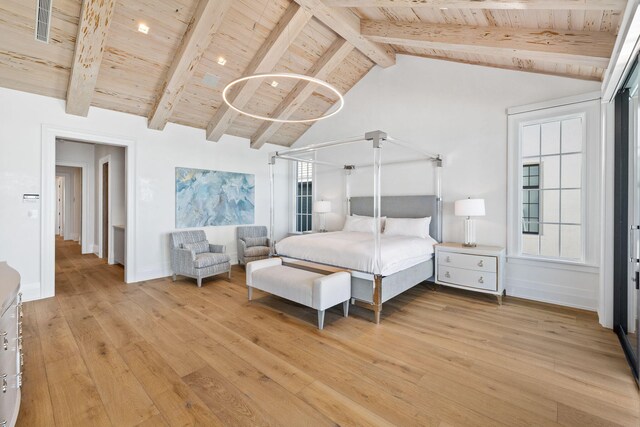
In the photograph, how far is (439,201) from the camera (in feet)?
15.9

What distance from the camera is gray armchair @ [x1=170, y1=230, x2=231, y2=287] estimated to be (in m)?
4.68

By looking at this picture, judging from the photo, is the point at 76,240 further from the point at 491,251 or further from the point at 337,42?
the point at 491,251

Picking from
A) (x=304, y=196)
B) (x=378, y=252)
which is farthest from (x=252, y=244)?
(x=378, y=252)

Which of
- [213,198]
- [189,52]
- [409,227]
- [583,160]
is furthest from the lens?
[213,198]

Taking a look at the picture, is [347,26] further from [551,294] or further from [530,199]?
[551,294]

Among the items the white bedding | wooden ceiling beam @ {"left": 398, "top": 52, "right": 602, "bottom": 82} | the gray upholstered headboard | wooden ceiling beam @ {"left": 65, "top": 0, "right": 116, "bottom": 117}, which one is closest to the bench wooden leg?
the white bedding

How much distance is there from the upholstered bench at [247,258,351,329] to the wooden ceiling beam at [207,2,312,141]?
110 inches

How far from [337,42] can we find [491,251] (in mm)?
3934

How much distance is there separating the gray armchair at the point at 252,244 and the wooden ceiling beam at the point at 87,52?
3.34 m

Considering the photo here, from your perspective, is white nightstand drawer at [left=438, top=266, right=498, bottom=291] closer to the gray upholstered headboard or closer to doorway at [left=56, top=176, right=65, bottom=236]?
the gray upholstered headboard

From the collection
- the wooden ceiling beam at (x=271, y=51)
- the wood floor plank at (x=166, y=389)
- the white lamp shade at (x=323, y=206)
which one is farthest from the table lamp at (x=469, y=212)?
the wood floor plank at (x=166, y=389)

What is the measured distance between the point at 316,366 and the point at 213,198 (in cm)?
449

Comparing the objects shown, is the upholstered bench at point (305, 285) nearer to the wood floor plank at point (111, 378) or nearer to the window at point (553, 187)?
the wood floor plank at point (111, 378)

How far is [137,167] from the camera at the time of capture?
16.2 feet
